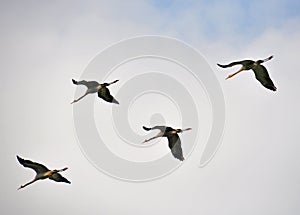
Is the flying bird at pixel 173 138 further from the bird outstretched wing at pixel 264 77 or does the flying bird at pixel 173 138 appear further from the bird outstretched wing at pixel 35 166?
the bird outstretched wing at pixel 35 166

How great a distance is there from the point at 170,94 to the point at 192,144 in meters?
4.31

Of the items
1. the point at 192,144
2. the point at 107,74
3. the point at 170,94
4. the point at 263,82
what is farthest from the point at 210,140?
the point at 263,82

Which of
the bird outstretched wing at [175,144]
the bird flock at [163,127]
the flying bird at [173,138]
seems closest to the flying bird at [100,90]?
the bird flock at [163,127]

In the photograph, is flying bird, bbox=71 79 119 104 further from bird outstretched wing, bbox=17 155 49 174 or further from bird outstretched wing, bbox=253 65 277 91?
bird outstretched wing, bbox=253 65 277 91

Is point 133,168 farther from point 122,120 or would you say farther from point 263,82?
point 263,82

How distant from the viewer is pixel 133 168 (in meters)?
49.4

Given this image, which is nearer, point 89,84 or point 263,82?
point 263,82

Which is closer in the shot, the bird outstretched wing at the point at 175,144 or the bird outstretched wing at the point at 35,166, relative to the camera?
the bird outstretched wing at the point at 35,166

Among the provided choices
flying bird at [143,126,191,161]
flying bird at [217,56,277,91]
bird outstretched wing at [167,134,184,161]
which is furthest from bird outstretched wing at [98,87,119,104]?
flying bird at [217,56,277,91]

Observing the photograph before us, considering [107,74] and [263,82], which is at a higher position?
[107,74]

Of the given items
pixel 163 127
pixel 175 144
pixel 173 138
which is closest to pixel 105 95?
pixel 163 127

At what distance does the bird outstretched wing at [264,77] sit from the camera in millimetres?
36094

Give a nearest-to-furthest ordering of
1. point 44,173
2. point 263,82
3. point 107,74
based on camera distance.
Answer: point 263,82
point 44,173
point 107,74

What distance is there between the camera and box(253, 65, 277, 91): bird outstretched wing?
118 ft
